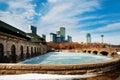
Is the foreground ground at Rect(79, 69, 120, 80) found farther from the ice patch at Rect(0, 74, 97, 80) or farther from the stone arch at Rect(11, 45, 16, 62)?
the stone arch at Rect(11, 45, 16, 62)

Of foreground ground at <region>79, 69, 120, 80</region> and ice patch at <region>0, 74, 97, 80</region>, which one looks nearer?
ice patch at <region>0, 74, 97, 80</region>

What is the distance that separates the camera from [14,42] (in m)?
19.8

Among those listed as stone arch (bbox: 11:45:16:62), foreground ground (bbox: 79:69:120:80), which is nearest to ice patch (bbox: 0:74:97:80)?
foreground ground (bbox: 79:69:120:80)

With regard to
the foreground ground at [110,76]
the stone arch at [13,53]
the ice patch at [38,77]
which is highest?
the stone arch at [13,53]

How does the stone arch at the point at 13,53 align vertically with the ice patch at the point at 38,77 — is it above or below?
above

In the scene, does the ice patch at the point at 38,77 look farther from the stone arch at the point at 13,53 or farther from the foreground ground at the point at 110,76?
the stone arch at the point at 13,53

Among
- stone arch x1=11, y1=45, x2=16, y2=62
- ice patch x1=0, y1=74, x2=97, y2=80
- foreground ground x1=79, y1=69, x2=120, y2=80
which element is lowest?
foreground ground x1=79, y1=69, x2=120, y2=80

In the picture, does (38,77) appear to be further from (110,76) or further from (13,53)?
(13,53)

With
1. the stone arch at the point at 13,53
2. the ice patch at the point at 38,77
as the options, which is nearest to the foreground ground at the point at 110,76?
the ice patch at the point at 38,77

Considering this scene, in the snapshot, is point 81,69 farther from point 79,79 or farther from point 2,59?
point 2,59

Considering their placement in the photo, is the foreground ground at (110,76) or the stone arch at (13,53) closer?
the foreground ground at (110,76)

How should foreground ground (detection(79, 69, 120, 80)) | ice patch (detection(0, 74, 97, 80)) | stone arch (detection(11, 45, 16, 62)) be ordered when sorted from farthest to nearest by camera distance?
stone arch (detection(11, 45, 16, 62)) < foreground ground (detection(79, 69, 120, 80)) < ice patch (detection(0, 74, 97, 80))

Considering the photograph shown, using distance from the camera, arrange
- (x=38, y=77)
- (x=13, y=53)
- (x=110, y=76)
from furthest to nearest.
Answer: (x=13, y=53)
(x=110, y=76)
(x=38, y=77)

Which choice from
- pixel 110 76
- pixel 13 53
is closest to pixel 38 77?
pixel 110 76
